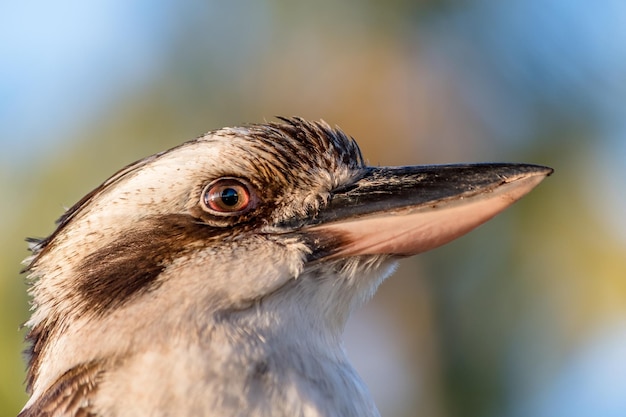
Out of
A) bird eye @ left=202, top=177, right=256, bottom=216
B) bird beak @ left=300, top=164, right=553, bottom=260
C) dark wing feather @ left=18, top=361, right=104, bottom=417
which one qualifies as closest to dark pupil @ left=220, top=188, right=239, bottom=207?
bird eye @ left=202, top=177, right=256, bottom=216

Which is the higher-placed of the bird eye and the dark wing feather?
the bird eye

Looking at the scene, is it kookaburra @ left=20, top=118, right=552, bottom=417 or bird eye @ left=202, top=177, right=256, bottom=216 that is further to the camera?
bird eye @ left=202, top=177, right=256, bottom=216

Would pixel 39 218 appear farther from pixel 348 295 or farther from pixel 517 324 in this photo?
pixel 348 295

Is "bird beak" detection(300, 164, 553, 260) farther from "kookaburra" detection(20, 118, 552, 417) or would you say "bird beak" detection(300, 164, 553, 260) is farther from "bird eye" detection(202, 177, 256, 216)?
"bird eye" detection(202, 177, 256, 216)

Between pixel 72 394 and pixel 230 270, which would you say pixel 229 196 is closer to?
pixel 230 270

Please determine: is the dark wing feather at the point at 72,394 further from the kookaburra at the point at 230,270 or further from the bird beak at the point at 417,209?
the bird beak at the point at 417,209

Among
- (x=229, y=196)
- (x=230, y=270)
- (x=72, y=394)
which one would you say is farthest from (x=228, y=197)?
(x=72, y=394)

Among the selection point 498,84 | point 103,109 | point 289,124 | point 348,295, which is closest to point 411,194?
point 348,295
